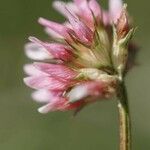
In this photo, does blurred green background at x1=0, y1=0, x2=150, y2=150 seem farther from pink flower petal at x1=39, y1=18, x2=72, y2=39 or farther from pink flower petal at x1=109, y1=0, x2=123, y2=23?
pink flower petal at x1=39, y1=18, x2=72, y2=39

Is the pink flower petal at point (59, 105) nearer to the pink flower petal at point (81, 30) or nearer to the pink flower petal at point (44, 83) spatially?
the pink flower petal at point (44, 83)

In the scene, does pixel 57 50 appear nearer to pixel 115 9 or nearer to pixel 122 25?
pixel 122 25

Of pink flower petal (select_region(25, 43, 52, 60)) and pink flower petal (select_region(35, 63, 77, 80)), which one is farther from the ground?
pink flower petal (select_region(25, 43, 52, 60))

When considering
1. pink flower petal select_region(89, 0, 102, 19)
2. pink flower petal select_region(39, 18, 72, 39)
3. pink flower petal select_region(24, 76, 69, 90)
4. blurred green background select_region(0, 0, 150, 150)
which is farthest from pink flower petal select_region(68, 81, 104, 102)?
blurred green background select_region(0, 0, 150, 150)

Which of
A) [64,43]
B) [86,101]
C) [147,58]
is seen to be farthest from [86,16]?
[147,58]

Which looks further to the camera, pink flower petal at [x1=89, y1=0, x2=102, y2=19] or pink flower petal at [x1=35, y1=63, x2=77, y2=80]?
pink flower petal at [x1=89, y1=0, x2=102, y2=19]

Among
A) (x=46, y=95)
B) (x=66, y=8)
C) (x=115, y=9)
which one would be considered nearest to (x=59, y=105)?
(x=46, y=95)
